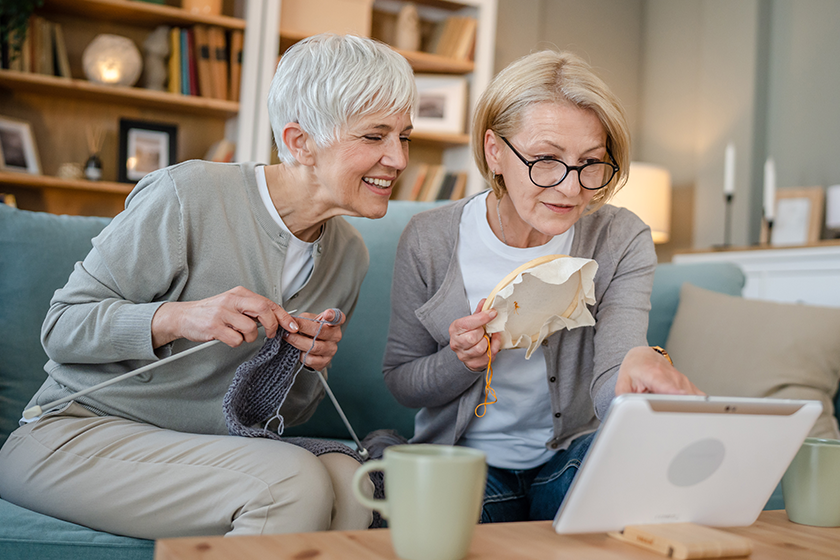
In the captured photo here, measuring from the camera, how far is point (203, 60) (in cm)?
311

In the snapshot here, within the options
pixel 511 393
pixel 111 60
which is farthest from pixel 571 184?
pixel 111 60

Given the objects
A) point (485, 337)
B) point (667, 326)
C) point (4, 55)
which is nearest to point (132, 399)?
point (485, 337)

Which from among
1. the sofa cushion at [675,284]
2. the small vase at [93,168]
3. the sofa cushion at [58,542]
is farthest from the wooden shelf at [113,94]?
the sofa cushion at [58,542]

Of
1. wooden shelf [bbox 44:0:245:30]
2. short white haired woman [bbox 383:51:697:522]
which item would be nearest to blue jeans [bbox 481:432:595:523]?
short white haired woman [bbox 383:51:697:522]

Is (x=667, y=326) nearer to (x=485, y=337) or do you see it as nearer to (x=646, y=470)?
(x=485, y=337)

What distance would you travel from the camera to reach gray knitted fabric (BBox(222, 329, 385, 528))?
110 cm

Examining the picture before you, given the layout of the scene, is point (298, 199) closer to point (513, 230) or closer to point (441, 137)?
point (513, 230)

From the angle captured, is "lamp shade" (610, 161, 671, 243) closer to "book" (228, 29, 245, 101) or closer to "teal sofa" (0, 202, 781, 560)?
"teal sofa" (0, 202, 781, 560)

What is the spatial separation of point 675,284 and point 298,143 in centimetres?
119

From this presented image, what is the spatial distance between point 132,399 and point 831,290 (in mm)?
2626

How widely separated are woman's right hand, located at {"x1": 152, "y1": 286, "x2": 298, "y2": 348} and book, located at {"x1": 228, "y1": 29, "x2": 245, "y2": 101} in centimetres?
230

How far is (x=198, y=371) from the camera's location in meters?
1.22

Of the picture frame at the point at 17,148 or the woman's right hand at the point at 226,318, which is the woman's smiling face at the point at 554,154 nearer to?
the woman's right hand at the point at 226,318

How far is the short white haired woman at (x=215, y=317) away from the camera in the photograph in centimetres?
102
